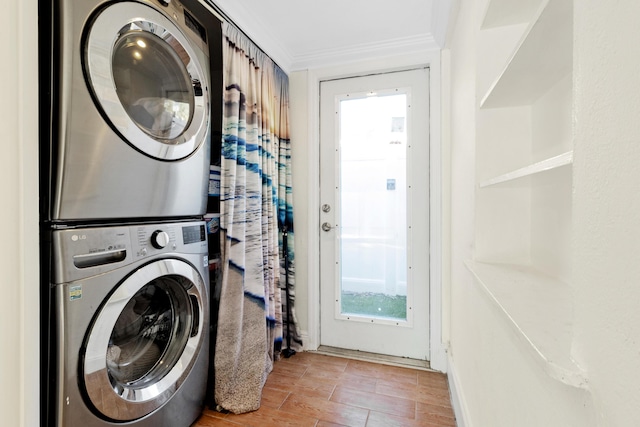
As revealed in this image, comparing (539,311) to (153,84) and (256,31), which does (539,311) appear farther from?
(256,31)

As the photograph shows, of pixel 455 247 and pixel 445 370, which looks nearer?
pixel 455 247

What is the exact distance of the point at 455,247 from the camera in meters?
1.80

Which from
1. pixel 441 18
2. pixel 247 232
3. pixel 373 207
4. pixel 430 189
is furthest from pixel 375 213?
pixel 441 18

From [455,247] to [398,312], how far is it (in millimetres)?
755

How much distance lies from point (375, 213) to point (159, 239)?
5.00 feet

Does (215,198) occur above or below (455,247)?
above

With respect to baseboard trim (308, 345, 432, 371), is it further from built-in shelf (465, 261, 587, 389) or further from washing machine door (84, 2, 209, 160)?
washing machine door (84, 2, 209, 160)

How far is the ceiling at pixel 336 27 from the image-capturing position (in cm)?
175

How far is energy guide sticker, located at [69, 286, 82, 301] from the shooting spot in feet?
3.19

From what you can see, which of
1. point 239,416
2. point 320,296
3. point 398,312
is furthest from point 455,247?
point 239,416

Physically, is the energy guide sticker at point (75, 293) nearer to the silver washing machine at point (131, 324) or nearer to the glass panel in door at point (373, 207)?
the silver washing machine at point (131, 324)

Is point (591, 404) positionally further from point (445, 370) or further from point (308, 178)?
point (308, 178)

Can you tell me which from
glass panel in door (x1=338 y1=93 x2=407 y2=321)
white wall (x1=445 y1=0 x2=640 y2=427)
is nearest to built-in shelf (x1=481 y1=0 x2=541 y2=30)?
white wall (x1=445 y1=0 x2=640 y2=427)

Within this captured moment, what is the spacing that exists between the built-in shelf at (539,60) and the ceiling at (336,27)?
0.99 meters
